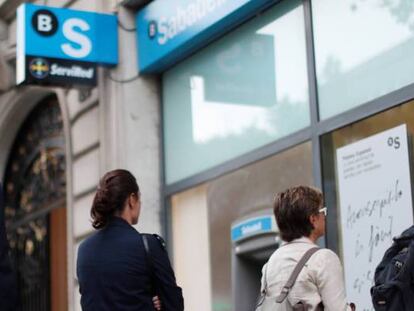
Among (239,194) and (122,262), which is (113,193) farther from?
(239,194)

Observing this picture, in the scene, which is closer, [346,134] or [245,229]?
[346,134]

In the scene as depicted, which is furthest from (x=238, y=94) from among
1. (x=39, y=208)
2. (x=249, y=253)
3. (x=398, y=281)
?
(x=39, y=208)

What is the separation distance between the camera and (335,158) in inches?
272

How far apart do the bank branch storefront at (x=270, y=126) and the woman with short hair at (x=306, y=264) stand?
1669mm

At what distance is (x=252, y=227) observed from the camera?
7621 millimetres

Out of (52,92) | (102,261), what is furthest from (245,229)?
→ (52,92)

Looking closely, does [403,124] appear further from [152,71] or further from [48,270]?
[48,270]

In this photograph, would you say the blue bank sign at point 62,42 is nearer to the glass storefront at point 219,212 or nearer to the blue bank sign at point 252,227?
the glass storefront at point 219,212

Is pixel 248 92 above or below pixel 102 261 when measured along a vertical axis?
above

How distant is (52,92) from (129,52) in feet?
7.07

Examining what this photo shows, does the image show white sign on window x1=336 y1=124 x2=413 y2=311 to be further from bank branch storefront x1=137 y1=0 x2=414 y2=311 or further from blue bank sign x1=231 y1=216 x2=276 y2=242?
blue bank sign x1=231 y1=216 x2=276 y2=242

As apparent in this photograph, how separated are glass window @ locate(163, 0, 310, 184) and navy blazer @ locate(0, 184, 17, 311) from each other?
3102 mm

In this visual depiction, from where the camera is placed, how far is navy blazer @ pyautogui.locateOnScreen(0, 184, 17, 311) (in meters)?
4.52

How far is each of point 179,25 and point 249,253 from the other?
2100mm
